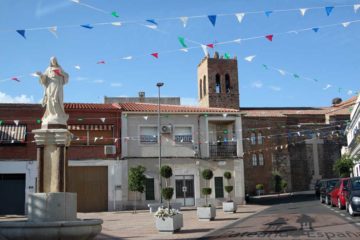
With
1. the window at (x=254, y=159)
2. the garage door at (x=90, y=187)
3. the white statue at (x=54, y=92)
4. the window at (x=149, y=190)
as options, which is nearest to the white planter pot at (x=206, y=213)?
the white statue at (x=54, y=92)

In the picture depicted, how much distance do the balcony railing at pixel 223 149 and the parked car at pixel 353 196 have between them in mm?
12758

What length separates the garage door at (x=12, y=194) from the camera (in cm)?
2862

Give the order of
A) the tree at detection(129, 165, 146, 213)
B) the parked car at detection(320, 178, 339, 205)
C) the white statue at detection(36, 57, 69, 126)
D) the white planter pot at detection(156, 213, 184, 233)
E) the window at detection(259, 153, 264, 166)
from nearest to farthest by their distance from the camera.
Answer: the white statue at detection(36, 57, 69, 126), the white planter pot at detection(156, 213, 184, 233), the parked car at detection(320, 178, 339, 205), the tree at detection(129, 165, 146, 213), the window at detection(259, 153, 264, 166)

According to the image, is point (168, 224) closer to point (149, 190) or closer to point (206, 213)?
point (206, 213)

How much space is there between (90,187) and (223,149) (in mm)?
9396

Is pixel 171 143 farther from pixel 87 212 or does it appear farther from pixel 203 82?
pixel 203 82

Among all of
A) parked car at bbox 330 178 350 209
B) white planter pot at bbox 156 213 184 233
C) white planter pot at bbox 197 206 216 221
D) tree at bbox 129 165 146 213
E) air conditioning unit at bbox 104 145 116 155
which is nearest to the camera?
white planter pot at bbox 156 213 184 233

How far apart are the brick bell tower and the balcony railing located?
25786mm

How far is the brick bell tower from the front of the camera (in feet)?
193

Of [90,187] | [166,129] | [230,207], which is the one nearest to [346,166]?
[166,129]

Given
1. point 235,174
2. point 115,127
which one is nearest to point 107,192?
point 115,127

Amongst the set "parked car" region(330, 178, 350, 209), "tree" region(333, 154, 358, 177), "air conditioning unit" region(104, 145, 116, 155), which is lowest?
"parked car" region(330, 178, 350, 209)

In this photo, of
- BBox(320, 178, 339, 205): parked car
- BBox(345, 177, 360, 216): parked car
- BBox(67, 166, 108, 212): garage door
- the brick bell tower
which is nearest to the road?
BBox(345, 177, 360, 216): parked car

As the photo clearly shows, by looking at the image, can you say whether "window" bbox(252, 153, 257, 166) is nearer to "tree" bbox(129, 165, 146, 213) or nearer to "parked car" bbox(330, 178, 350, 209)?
"tree" bbox(129, 165, 146, 213)
